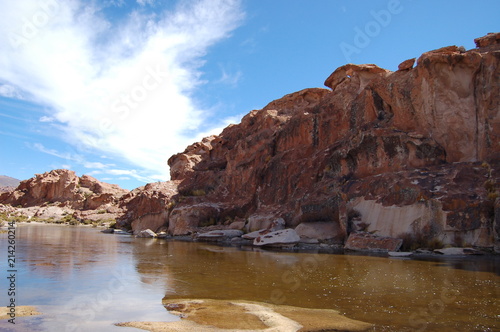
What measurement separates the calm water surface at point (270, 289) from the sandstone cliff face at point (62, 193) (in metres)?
64.5

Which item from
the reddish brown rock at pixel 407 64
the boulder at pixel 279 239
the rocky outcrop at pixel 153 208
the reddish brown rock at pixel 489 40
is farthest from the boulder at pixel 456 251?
the rocky outcrop at pixel 153 208

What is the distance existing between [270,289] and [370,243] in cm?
1145

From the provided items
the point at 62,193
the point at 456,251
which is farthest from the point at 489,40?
the point at 62,193

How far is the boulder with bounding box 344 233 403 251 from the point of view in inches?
704

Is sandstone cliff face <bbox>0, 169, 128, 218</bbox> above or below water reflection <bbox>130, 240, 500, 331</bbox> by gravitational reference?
above

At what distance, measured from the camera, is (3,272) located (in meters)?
10.6

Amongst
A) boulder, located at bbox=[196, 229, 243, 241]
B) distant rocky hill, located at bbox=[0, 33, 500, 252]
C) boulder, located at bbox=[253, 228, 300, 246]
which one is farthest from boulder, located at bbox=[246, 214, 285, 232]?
boulder, located at bbox=[253, 228, 300, 246]

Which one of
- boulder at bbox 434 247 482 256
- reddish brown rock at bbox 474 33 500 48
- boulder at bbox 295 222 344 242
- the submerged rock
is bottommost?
boulder at bbox 434 247 482 256

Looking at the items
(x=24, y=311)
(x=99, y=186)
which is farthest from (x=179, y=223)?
(x=99, y=186)

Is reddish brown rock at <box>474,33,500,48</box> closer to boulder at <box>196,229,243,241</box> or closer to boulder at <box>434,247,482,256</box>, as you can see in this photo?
boulder at <box>434,247,482,256</box>

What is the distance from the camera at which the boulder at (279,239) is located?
71.2 feet

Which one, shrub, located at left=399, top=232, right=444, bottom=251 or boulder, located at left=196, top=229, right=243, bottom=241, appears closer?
shrub, located at left=399, top=232, right=444, bottom=251

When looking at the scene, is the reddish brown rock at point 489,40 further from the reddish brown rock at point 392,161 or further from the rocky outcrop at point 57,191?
the rocky outcrop at point 57,191

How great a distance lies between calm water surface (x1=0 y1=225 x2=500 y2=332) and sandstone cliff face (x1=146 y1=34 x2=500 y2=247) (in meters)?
4.55
